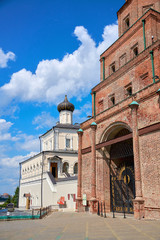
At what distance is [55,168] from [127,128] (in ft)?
75.5

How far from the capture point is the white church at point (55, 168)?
28984mm

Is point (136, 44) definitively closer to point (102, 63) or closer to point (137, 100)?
point (102, 63)

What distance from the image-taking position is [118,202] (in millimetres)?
19359

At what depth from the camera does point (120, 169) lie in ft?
64.5

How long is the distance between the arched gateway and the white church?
24.6 feet

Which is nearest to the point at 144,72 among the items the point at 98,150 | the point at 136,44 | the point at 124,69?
the point at 124,69

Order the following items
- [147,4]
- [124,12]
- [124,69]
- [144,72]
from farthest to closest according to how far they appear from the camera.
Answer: [124,12], [147,4], [124,69], [144,72]

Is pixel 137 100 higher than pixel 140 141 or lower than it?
higher

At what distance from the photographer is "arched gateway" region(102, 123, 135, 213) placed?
60.7ft

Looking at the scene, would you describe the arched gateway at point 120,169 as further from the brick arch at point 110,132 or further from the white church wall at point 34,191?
the white church wall at point 34,191

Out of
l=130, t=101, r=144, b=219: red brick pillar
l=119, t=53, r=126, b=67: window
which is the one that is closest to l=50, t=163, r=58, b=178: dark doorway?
l=119, t=53, r=126, b=67: window

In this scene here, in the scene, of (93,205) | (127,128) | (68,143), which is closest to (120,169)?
(93,205)

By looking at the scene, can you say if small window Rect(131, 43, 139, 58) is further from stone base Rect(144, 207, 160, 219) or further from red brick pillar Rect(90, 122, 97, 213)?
stone base Rect(144, 207, 160, 219)

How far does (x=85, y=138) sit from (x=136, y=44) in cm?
938
